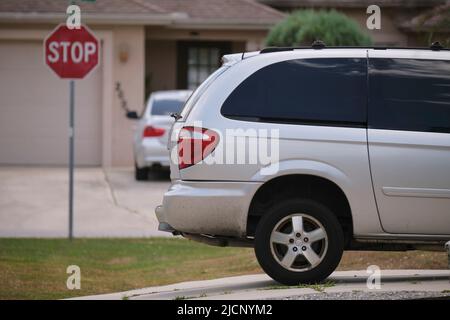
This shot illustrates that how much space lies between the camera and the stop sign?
15461 millimetres

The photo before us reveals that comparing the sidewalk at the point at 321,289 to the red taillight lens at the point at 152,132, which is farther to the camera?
the red taillight lens at the point at 152,132

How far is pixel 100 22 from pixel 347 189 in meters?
15.9

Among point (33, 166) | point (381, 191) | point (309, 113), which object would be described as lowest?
point (33, 166)

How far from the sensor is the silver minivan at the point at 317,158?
8.96 meters

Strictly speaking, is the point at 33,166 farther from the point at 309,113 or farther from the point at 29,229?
the point at 309,113

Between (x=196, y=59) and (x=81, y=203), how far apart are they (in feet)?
31.5

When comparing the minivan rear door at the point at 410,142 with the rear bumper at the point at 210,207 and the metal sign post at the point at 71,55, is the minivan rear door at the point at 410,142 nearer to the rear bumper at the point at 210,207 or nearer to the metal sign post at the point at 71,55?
the rear bumper at the point at 210,207

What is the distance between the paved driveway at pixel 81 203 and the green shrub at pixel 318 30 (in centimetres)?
384

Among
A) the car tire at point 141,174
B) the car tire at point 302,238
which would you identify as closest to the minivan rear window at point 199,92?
the car tire at point 302,238

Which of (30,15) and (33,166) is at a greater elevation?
(30,15)

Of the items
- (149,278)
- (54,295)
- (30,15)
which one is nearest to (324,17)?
(30,15)

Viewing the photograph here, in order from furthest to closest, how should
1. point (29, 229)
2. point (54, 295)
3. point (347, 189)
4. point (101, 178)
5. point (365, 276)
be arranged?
point (101, 178) < point (29, 229) < point (54, 295) < point (365, 276) < point (347, 189)

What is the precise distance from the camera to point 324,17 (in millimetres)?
22594

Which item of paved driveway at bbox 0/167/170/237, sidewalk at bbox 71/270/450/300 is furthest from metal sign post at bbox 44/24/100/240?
sidewalk at bbox 71/270/450/300
